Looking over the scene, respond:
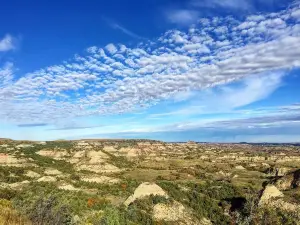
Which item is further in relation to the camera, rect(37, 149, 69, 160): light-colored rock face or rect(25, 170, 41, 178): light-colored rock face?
rect(37, 149, 69, 160): light-colored rock face

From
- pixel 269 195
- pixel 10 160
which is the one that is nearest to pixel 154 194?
pixel 269 195

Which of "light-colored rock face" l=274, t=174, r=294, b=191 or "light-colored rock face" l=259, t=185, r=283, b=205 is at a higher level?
"light-colored rock face" l=274, t=174, r=294, b=191

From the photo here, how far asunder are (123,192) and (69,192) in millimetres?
11257

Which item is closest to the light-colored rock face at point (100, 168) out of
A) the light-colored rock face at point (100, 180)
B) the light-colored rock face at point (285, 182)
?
the light-colored rock face at point (100, 180)

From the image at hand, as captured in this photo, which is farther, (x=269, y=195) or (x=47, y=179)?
(x=47, y=179)

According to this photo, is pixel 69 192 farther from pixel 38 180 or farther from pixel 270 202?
pixel 270 202

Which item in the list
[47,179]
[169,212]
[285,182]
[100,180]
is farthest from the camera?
[100,180]

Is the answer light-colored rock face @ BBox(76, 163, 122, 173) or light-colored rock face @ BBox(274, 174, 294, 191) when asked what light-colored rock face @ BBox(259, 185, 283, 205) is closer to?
light-colored rock face @ BBox(274, 174, 294, 191)

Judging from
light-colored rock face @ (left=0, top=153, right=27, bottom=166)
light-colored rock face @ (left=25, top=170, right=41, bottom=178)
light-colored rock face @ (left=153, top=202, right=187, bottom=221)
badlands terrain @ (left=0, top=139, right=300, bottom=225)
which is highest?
light-colored rock face @ (left=0, top=153, right=27, bottom=166)

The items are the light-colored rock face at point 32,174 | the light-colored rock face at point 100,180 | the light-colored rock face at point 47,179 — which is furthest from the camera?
the light-colored rock face at point 32,174

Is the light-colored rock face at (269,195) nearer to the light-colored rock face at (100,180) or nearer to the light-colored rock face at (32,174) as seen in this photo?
the light-colored rock face at (100,180)

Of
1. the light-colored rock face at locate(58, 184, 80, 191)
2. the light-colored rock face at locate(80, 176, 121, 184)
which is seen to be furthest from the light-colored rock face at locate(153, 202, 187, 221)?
the light-colored rock face at locate(80, 176, 121, 184)

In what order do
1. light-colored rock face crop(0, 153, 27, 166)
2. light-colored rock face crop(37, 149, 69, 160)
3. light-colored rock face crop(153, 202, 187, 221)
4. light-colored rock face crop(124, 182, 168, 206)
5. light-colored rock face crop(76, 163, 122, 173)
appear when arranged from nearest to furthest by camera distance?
light-colored rock face crop(153, 202, 187, 221)
light-colored rock face crop(124, 182, 168, 206)
light-colored rock face crop(0, 153, 27, 166)
light-colored rock face crop(76, 163, 122, 173)
light-colored rock face crop(37, 149, 69, 160)

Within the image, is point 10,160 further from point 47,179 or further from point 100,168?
point 47,179
